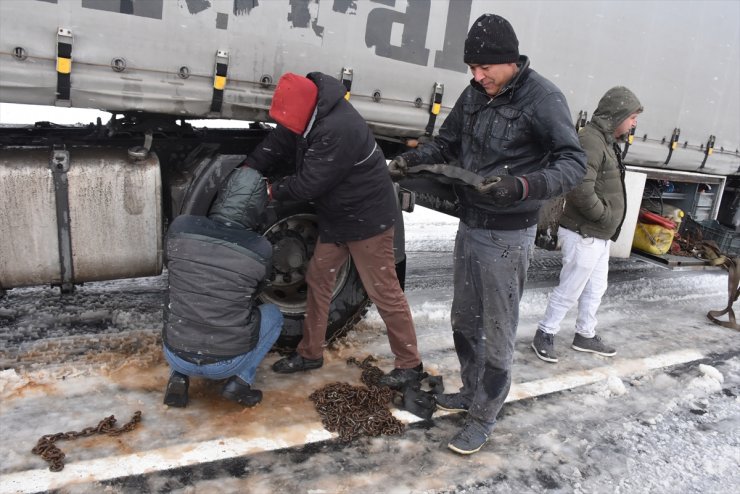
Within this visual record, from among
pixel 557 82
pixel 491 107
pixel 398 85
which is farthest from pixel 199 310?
pixel 557 82

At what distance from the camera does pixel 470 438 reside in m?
3.12

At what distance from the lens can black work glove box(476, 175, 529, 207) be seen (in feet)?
8.32

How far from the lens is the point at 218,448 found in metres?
2.93

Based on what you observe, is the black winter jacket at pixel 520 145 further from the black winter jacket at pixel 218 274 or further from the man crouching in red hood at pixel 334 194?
the black winter jacket at pixel 218 274

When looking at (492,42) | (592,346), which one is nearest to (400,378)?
(592,346)

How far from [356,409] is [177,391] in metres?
1.01

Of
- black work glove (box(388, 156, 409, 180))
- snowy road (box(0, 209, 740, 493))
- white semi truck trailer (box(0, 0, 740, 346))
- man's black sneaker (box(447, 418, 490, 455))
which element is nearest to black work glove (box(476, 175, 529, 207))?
black work glove (box(388, 156, 409, 180))

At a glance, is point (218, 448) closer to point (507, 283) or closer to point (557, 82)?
point (507, 283)

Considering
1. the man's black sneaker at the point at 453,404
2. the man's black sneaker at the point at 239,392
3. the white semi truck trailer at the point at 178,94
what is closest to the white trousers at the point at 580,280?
the white semi truck trailer at the point at 178,94

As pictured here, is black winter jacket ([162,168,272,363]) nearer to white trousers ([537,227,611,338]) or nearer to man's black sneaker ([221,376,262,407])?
man's black sneaker ([221,376,262,407])

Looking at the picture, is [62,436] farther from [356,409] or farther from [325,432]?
[356,409]

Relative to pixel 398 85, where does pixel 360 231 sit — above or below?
below

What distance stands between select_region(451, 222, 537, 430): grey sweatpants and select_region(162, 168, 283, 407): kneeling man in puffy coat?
3.58 ft

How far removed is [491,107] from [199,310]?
5.92 ft
